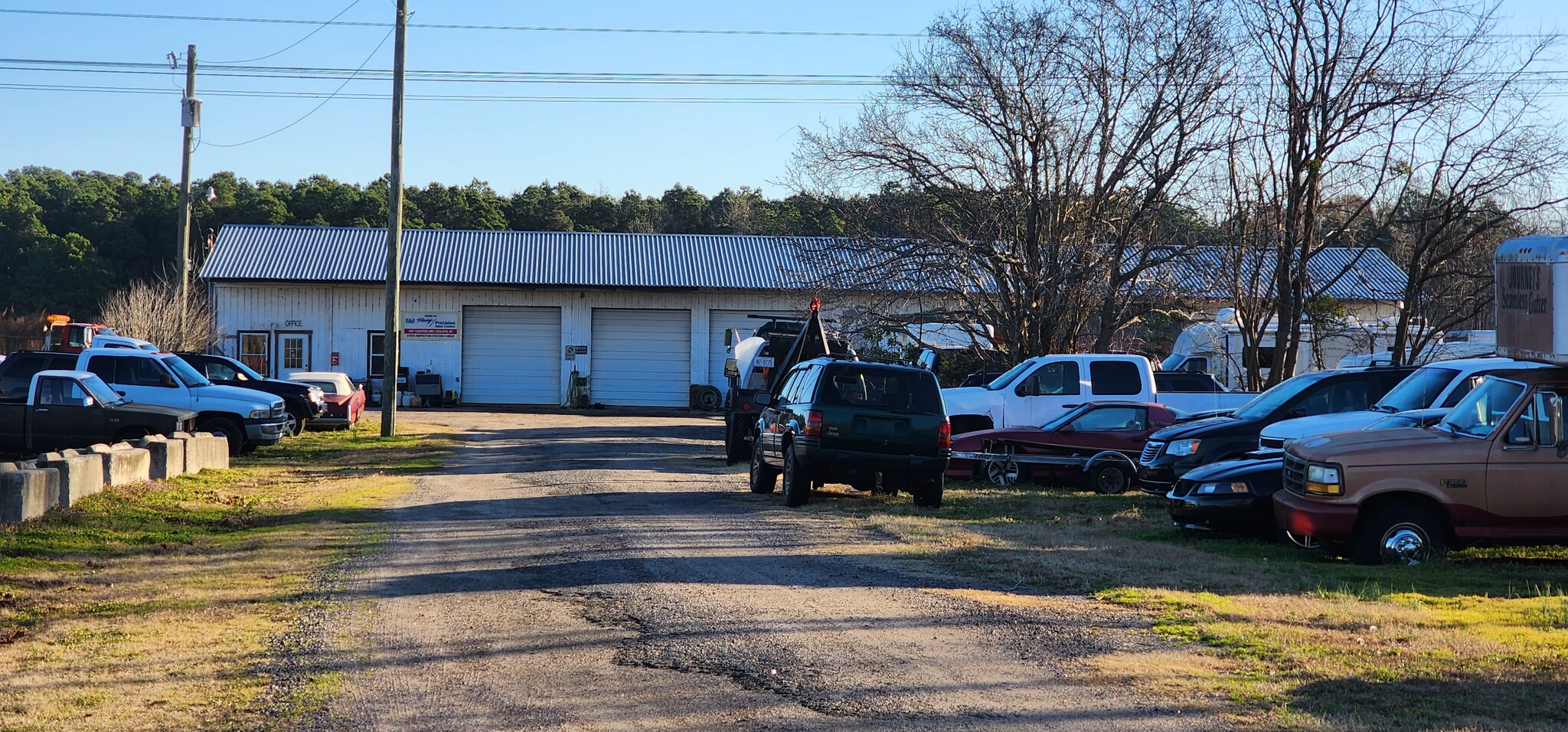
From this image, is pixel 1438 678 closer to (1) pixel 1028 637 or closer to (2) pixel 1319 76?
(1) pixel 1028 637

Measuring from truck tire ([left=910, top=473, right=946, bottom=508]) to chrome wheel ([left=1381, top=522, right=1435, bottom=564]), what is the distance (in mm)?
5291

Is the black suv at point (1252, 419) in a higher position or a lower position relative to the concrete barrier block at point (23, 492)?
higher

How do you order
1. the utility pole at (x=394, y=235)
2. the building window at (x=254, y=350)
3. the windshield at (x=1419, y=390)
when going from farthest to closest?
the building window at (x=254, y=350) < the utility pole at (x=394, y=235) < the windshield at (x=1419, y=390)

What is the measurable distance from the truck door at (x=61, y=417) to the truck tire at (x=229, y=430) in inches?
91.2

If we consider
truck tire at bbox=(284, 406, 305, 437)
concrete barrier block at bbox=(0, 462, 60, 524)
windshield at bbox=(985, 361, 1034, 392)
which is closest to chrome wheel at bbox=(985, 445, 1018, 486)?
windshield at bbox=(985, 361, 1034, 392)

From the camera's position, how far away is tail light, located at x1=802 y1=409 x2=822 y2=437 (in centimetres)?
1488

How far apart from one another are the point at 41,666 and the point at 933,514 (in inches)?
382

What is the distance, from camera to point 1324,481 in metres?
11.0

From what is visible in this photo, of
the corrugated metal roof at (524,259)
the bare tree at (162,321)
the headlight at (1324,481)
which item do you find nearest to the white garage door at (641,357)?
the corrugated metal roof at (524,259)

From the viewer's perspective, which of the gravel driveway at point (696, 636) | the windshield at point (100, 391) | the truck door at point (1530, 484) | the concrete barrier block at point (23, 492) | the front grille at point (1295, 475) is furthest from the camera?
the windshield at point (100, 391)

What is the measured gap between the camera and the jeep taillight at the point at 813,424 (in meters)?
14.9

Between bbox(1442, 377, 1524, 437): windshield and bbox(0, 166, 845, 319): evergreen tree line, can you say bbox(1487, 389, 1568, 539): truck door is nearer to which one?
bbox(1442, 377, 1524, 437): windshield

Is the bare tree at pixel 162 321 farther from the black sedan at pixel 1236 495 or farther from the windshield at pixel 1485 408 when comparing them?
the windshield at pixel 1485 408

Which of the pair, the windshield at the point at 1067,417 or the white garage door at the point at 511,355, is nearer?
the windshield at the point at 1067,417
